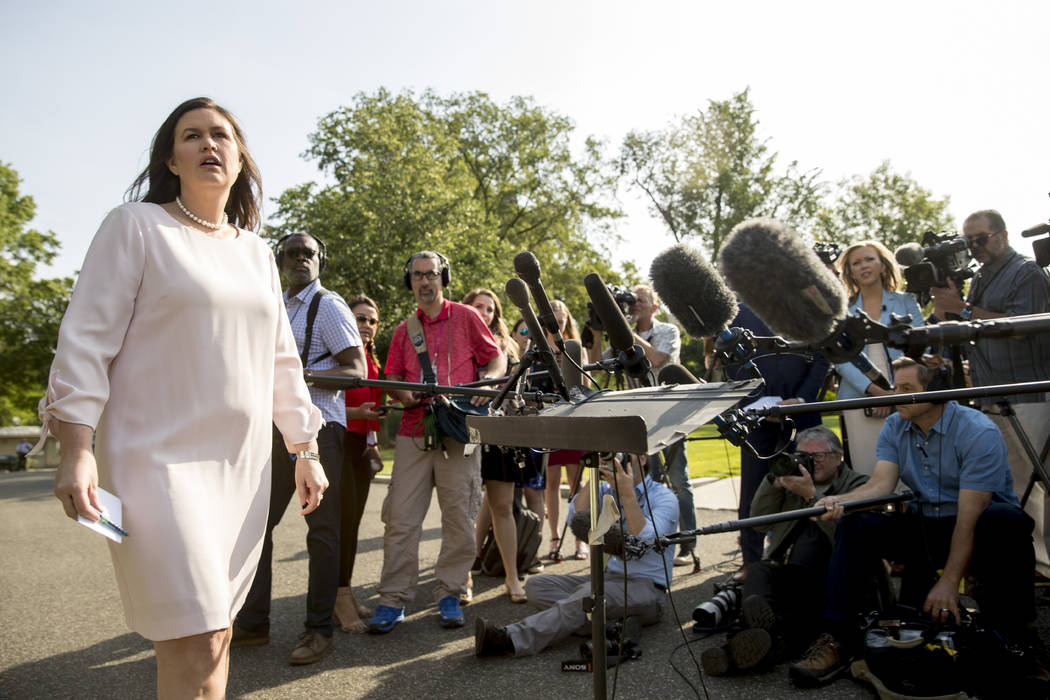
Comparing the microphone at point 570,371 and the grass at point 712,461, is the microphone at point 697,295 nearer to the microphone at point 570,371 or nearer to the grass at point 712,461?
the microphone at point 570,371

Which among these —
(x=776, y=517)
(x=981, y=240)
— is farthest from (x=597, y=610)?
(x=981, y=240)

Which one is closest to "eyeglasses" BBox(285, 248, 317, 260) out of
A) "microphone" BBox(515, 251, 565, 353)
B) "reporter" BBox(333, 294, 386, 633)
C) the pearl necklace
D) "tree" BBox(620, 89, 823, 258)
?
"reporter" BBox(333, 294, 386, 633)

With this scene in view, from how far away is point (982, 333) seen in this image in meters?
1.77

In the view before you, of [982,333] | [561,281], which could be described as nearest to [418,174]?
[561,281]

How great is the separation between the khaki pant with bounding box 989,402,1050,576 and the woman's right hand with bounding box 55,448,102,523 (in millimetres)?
4179

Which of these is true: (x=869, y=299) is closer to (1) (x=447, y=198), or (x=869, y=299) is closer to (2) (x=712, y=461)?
(2) (x=712, y=461)

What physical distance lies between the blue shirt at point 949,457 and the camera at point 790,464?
1.45ft

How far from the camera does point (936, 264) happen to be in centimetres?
367

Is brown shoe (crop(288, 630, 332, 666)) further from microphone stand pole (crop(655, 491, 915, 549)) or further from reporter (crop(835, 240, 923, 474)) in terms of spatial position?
reporter (crop(835, 240, 923, 474))

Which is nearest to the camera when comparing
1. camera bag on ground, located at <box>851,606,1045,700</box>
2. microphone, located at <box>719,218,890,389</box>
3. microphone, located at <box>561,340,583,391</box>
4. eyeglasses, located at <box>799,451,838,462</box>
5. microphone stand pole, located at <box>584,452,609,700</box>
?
microphone, located at <box>719,218,890,389</box>

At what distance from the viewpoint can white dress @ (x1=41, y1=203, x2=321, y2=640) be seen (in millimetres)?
1883

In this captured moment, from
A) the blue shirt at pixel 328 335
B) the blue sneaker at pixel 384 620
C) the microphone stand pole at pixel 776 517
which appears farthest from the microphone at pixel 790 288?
the blue sneaker at pixel 384 620

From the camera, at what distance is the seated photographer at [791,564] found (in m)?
3.71

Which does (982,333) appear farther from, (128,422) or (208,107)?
(208,107)
